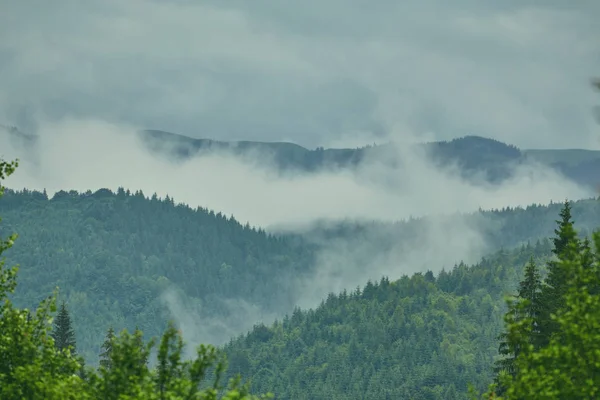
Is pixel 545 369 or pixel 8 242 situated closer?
pixel 545 369

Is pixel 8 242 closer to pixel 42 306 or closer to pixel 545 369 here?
pixel 42 306

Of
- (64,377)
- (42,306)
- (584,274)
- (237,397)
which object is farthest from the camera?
(42,306)

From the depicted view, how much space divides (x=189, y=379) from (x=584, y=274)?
13830 mm

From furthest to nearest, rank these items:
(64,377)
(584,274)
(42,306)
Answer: (42,306) < (64,377) < (584,274)

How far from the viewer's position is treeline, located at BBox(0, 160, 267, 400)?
40.5 m

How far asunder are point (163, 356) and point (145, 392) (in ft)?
4.46

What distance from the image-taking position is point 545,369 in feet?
141

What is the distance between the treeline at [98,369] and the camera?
40531 mm

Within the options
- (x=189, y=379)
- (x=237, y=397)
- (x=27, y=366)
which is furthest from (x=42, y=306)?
(x=237, y=397)

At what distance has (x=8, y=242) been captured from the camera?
5069 centimetres

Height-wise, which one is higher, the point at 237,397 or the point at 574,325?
the point at 574,325

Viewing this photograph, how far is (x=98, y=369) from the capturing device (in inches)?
1740

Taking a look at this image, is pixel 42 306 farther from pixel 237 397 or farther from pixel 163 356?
pixel 237 397

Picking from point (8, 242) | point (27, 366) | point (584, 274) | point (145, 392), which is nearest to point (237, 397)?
point (145, 392)
